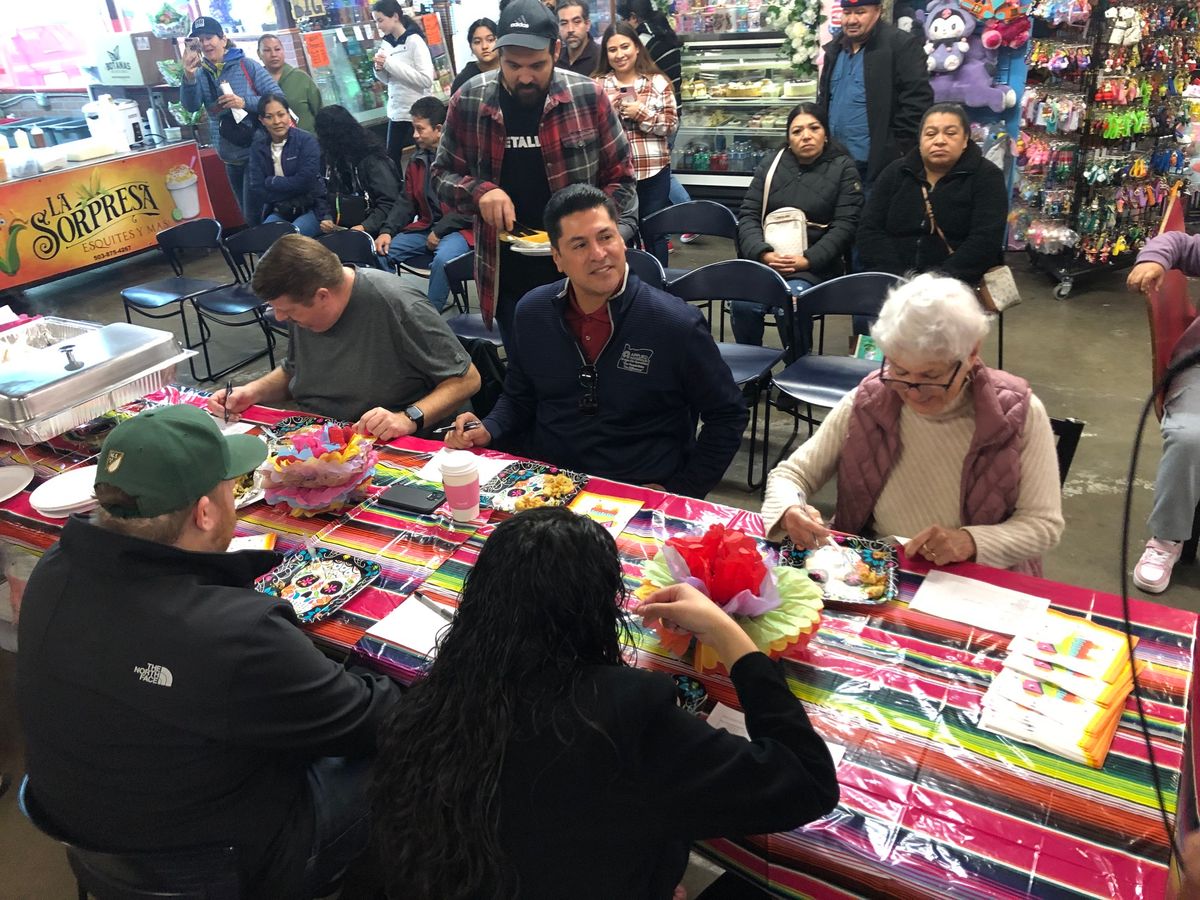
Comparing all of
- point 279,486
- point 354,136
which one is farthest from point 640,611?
point 354,136

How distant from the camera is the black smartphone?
7.27 feet

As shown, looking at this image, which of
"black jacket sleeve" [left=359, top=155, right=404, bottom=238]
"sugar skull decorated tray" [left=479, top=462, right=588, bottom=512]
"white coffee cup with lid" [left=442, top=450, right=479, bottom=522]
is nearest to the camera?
"white coffee cup with lid" [left=442, top=450, right=479, bottom=522]

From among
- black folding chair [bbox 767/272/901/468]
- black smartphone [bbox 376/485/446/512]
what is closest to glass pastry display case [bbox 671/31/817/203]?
black folding chair [bbox 767/272/901/468]

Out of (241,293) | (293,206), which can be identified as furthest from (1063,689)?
(293,206)

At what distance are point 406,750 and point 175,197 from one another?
7933 millimetres

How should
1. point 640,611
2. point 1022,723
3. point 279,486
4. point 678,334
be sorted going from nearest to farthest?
point 1022,723 → point 640,611 → point 279,486 → point 678,334

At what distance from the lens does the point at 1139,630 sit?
1.62 metres

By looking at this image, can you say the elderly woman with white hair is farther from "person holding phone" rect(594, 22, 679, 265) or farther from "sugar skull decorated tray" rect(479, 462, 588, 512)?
"person holding phone" rect(594, 22, 679, 265)

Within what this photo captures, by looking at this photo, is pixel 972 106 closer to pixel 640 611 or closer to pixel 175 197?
pixel 640 611

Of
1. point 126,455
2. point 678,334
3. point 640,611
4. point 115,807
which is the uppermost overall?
point 126,455

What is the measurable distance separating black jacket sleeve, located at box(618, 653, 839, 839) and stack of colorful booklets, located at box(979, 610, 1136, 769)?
0.40 meters

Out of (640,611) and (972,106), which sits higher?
(972,106)

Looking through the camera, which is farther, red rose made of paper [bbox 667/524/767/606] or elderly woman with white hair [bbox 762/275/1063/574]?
elderly woman with white hair [bbox 762/275/1063/574]

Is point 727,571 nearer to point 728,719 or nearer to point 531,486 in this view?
point 728,719
